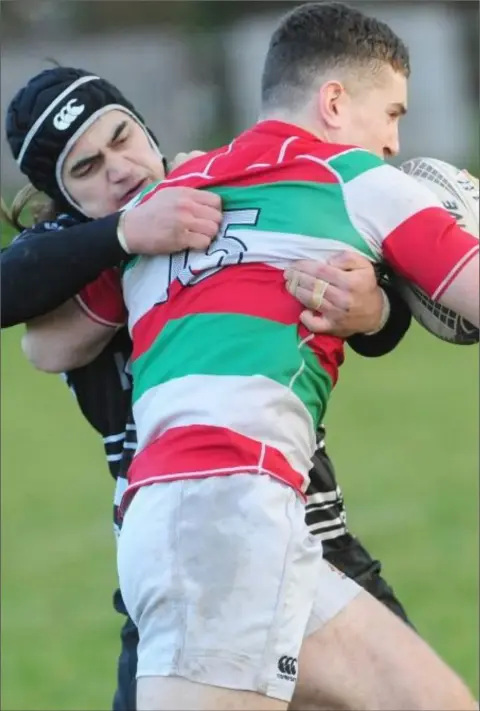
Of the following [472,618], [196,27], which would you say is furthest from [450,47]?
[472,618]

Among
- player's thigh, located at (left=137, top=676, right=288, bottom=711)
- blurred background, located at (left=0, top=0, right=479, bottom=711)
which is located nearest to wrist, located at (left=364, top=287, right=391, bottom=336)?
player's thigh, located at (left=137, top=676, right=288, bottom=711)

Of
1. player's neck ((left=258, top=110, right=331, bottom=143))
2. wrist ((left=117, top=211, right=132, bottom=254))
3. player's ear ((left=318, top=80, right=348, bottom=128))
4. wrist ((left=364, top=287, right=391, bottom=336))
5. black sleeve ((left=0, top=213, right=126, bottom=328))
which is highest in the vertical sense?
player's ear ((left=318, top=80, right=348, bottom=128))

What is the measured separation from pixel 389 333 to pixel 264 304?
502 mm

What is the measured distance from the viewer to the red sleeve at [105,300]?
296cm

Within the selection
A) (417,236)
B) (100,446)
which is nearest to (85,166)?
(417,236)

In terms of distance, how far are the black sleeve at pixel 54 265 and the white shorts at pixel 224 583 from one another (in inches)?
22.8

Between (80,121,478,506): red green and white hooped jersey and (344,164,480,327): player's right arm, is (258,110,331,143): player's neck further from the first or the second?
(344,164,480,327): player's right arm

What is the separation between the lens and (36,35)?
1783 cm

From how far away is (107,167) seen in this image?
3.12 meters

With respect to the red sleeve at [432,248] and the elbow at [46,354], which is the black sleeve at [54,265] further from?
the red sleeve at [432,248]

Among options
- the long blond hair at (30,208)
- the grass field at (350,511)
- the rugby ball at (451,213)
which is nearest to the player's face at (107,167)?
the long blond hair at (30,208)

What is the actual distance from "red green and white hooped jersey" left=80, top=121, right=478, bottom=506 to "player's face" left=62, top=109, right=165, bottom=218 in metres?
0.47

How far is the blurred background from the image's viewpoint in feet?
18.8

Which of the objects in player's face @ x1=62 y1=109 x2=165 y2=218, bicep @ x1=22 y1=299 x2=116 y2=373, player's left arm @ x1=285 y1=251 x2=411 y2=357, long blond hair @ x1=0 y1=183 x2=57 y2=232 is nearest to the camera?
player's left arm @ x1=285 y1=251 x2=411 y2=357
